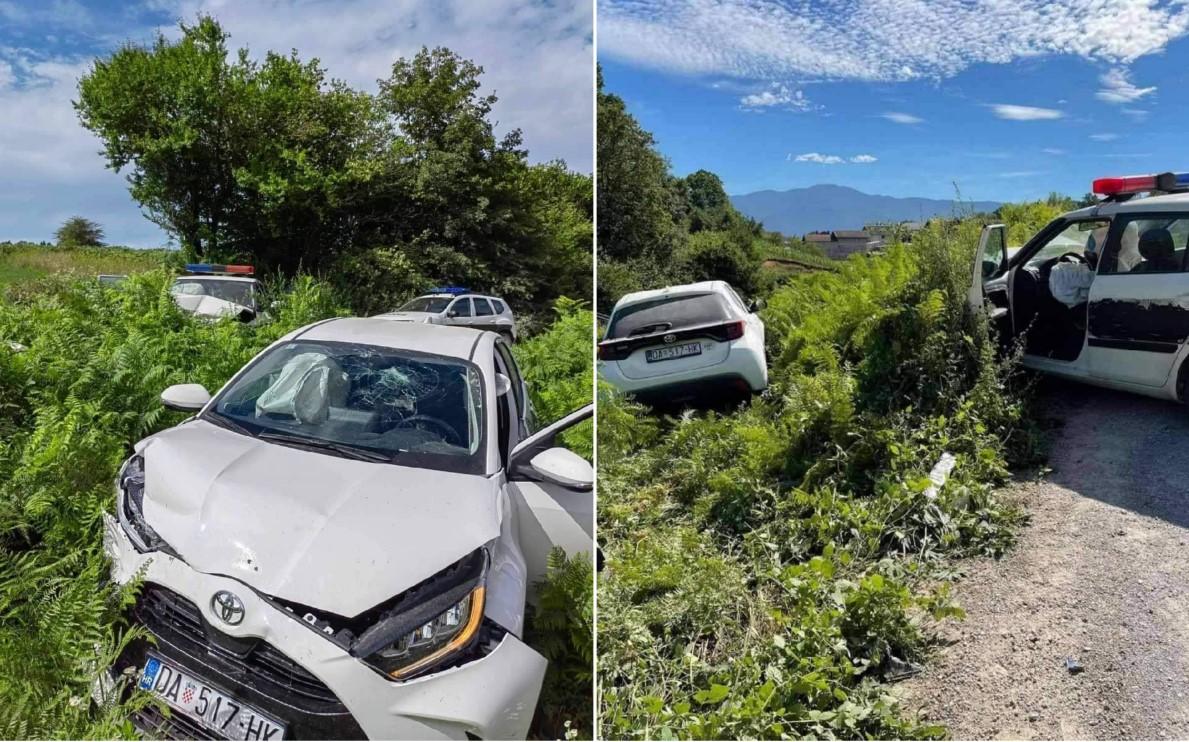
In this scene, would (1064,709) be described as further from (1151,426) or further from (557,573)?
(1151,426)

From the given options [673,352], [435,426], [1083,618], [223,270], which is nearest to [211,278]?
[223,270]

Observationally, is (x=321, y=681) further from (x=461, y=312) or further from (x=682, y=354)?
(x=461, y=312)

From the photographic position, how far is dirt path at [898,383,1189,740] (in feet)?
7.72

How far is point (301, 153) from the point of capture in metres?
14.9

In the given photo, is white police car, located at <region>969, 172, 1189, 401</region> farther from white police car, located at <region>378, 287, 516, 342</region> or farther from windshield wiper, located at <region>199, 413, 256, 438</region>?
white police car, located at <region>378, 287, 516, 342</region>

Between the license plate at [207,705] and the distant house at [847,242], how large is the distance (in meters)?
6.38

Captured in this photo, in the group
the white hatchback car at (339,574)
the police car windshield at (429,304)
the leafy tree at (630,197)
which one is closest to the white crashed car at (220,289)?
the police car windshield at (429,304)

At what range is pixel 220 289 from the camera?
31.9 ft

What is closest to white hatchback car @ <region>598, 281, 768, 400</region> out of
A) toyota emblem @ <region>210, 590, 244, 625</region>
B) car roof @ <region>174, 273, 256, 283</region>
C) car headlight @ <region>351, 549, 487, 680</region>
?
car headlight @ <region>351, 549, 487, 680</region>

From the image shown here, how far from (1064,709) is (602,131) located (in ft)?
20.4

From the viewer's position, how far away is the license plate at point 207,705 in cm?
187

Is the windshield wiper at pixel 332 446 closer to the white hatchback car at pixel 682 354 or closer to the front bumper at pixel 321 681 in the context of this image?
the front bumper at pixel 321 681

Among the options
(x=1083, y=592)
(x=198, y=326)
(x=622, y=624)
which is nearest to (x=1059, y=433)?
(x=1083, y=592)

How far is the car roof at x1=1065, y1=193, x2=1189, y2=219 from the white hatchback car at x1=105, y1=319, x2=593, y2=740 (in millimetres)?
3574
